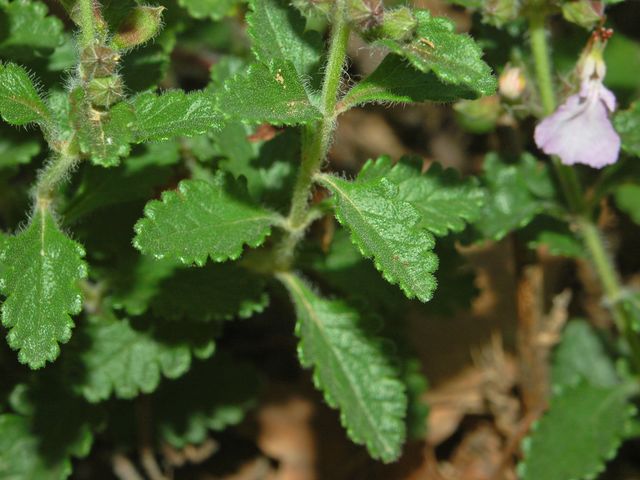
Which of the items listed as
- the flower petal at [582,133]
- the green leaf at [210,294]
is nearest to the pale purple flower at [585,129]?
the flower petal at [582,133]

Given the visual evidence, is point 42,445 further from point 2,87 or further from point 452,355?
point 452,355

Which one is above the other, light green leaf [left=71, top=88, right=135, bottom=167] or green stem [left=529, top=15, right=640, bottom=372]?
light green leaf [left=71, top=88, right=135, bottom=167]

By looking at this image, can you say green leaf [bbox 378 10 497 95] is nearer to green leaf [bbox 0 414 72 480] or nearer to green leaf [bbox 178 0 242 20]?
green leaf [bbox 178 0 242 20]

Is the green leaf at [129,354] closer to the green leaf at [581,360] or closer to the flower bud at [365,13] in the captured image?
the flower bud at [365,13]

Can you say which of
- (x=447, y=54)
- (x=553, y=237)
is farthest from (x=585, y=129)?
(x=447, y=54)

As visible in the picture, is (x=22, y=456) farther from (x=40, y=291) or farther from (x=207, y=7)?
(x=207, y=7)

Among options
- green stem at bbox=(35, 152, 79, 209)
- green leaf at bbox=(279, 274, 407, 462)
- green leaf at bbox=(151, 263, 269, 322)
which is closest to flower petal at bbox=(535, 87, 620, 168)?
green leaf at bbox=(279, 274, 407, 462)
